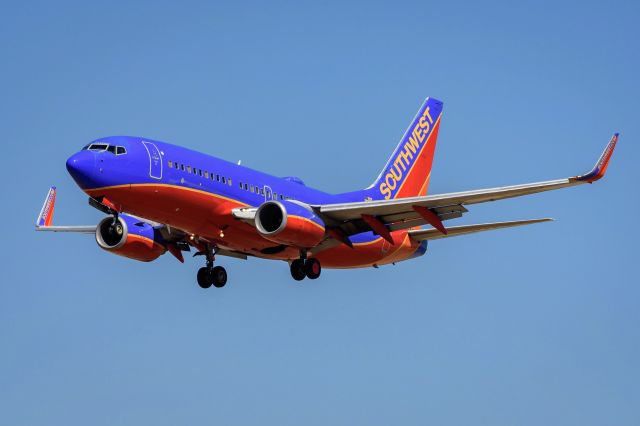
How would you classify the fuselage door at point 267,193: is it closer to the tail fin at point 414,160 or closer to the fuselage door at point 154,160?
the fuselage door at point 154,160

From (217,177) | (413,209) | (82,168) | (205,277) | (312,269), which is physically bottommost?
(82,168)

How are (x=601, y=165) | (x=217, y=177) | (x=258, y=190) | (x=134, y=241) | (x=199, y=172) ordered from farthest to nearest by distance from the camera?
(x=134, y=241) < (x=258, y=190) < (x=217, y=177) < (x=199, y=172) < (x=601, y=165)

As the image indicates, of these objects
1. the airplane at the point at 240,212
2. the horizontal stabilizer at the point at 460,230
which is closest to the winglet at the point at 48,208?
the airplane at the point at 240,212

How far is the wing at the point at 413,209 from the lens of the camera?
43.7m

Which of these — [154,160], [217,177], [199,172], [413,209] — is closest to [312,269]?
[413,209]

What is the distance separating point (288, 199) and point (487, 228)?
26.5 ft

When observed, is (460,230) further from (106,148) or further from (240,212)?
(106,148)

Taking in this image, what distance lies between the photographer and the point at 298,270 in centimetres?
4903

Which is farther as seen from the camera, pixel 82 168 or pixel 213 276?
pixel 213 276

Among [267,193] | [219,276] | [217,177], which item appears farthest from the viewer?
[219,276]

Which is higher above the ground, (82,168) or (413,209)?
(413,209)

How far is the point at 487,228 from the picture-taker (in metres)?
48.6

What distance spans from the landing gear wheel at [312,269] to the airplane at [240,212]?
41mm

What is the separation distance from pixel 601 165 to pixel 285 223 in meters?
11.8
